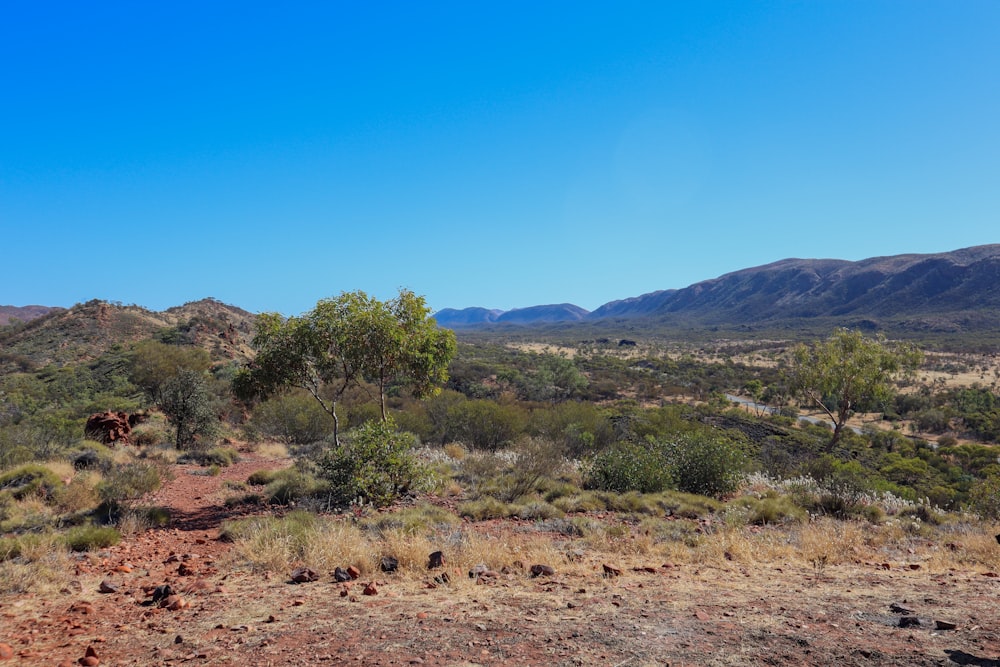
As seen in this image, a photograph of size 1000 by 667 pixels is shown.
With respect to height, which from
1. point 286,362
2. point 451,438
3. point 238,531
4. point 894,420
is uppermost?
point 286,362

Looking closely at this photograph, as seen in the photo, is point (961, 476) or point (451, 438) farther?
point (451, 438)

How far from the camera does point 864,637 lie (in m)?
4.42

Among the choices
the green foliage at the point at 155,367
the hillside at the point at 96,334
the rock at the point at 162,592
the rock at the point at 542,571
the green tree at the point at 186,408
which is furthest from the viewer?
the hillside at the point at 96,334

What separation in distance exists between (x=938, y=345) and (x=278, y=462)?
334 feet

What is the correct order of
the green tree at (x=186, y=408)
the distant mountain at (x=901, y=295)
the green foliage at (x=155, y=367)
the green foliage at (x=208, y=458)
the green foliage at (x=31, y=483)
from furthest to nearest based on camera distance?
1. the distant mountain at (x=901, y=295)
2. the green foliage at (x=155, y=367)
3. the green tree at (x=186, y=408)
4. the green foliage at (x=208, y=458)
5. the green foliage at (x=31, y=483)

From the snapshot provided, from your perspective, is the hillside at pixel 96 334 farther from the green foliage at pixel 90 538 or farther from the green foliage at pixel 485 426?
the green foliage at pixel 90 538

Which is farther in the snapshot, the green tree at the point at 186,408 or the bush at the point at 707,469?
the green tree at the point at 186,408

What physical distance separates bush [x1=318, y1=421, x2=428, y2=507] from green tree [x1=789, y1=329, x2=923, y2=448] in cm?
1797

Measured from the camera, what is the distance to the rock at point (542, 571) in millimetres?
6277

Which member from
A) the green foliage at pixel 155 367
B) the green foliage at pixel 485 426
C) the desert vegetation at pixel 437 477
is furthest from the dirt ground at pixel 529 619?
the green foliage at pixel 155 367

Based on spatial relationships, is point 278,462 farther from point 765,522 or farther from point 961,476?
point 961,476

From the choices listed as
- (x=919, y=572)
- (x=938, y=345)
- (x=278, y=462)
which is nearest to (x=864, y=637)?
(x=919, y=572)

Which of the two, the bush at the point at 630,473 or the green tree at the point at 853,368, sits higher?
the green tree at the point at 853,368

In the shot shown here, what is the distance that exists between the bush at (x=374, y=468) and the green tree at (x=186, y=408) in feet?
33.4
